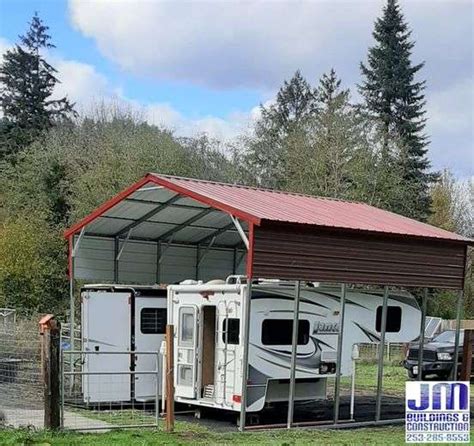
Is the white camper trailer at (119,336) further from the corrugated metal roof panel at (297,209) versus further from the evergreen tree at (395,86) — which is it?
the evergreen tree at (395,86)

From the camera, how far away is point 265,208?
44.9 feet

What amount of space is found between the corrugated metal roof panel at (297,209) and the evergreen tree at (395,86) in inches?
942

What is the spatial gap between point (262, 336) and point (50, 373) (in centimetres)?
413

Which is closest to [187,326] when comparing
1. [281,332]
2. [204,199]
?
[281,332]

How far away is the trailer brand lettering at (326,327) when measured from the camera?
14484 mm

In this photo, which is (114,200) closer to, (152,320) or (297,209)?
(152,320)

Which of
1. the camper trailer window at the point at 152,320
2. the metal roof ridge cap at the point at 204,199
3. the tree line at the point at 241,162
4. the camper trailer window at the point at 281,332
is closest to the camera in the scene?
the metal roof ridge cap at the point at 204,199

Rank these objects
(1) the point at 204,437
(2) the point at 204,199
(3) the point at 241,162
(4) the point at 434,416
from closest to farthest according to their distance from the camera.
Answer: (4) the point at 434,416
(1) the point at 204,437
(2) the point at 204,199
(3) the point at 241,162

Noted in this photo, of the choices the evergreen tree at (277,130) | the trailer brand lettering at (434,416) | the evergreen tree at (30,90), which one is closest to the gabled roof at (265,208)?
the trailer brand lettering at (434,416)

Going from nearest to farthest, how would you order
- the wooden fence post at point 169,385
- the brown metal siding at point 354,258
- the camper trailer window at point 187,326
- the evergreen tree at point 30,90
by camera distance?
the wooden fence post at point 169,385 < the brown metal siding at point 354,258 < the camper trailer window at point 187,326 < the evergreen tree at point 30,90

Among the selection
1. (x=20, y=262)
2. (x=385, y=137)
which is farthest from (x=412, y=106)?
(x=20, y=262)

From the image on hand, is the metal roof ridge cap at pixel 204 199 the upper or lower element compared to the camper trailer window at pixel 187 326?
upper

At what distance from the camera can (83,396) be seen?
50.4 feet

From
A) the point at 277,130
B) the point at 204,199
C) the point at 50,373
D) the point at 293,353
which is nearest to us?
the point at 50,373
